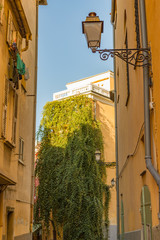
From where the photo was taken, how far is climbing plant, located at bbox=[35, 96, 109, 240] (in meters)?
20.1

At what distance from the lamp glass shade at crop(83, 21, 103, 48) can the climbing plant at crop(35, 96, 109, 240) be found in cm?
1507

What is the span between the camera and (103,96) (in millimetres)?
27891

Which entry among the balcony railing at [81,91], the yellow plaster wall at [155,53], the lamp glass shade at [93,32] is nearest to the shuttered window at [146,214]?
the yellow plaster wall at [155,53]

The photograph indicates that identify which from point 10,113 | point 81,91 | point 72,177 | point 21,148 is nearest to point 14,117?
point 10,113

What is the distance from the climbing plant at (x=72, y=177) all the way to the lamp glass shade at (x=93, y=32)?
49.4 ft

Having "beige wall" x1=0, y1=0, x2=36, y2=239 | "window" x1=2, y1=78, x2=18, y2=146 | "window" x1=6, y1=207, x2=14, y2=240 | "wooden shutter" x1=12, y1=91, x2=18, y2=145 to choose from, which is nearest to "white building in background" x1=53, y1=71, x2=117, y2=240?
"beige wall" x1=0, y1=0, x2=36, y2=239

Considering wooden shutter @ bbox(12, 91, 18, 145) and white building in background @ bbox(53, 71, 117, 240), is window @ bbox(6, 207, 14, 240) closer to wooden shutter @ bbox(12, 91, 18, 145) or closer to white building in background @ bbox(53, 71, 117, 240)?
wooden shutter @ bbox(12, 91, 18, 145)

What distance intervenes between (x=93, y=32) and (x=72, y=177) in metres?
15.6

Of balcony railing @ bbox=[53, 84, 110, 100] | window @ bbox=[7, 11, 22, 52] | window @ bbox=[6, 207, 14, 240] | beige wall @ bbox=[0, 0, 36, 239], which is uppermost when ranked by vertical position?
balcony railing @ bbox=[53, 84, 110, 100]

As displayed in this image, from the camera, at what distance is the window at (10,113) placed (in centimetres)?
884

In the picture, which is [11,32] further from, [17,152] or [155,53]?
[155,53]

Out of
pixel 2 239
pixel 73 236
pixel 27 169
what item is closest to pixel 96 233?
pixel 73 236

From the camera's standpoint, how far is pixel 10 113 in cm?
966

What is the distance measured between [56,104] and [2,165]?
17351 millimetres
